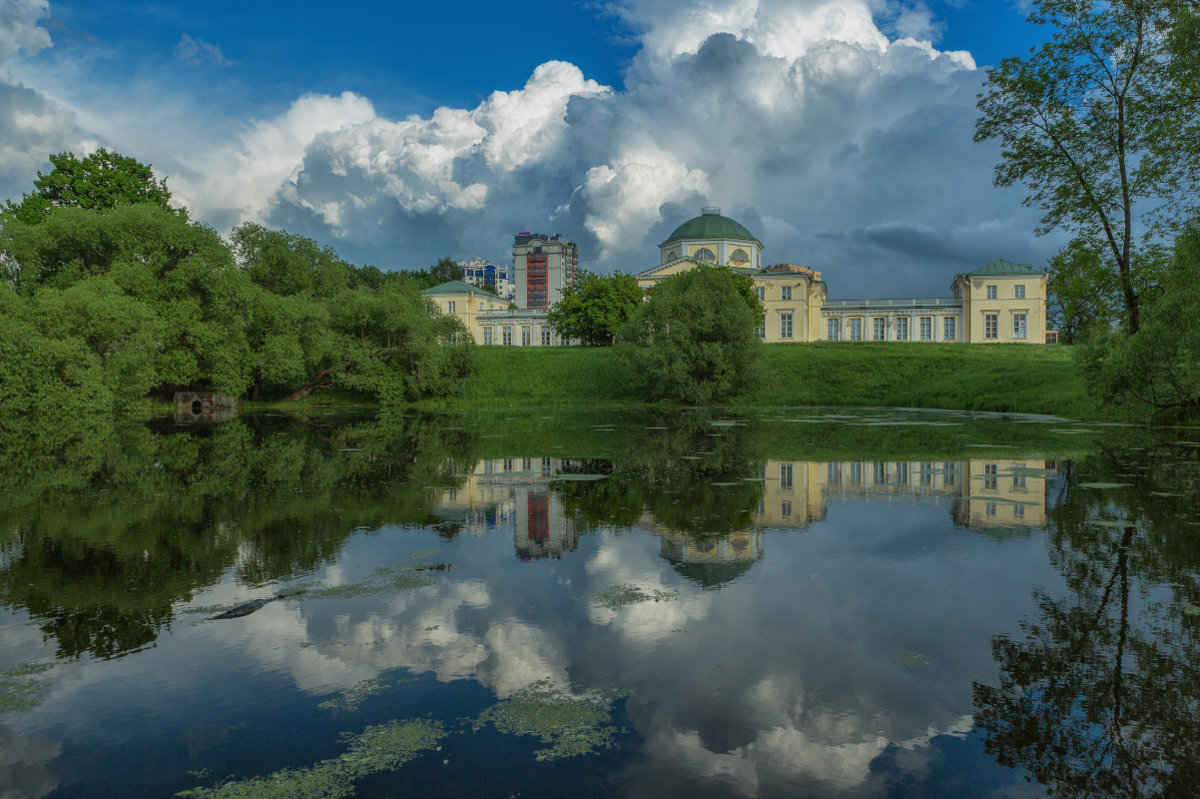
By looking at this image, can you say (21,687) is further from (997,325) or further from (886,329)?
(997,325)

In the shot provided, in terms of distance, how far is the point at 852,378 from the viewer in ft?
150

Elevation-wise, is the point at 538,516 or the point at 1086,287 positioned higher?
the point at 1086,287

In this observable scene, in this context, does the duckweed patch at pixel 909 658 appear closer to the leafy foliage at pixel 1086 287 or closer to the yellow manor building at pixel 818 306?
the leafy foliage at pixel 1086 287

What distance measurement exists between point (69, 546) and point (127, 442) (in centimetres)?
1238

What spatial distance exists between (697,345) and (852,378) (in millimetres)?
12059

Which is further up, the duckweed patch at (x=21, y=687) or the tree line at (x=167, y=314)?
the tree line at (x=167, y=314)

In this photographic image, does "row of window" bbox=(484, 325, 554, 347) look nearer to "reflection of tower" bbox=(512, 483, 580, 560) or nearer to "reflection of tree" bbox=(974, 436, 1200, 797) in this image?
"reflection of tower" bbox=(512, 483, 580, 560)

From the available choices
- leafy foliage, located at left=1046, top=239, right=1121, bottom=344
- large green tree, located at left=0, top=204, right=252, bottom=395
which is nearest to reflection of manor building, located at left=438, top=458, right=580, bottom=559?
leafy foliage, located at left=1046, top=239, right=1121, bottom=344

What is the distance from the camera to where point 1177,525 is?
7.72 m

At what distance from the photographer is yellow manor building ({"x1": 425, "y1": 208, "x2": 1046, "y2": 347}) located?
79500mm

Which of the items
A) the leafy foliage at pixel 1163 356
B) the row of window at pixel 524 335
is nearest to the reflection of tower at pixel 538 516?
the leafy foliage at pixel 1163 356

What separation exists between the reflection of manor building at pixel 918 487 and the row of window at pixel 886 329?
74.7 metres

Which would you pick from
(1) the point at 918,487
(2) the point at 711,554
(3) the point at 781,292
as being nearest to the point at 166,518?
(2) the point at 711,554

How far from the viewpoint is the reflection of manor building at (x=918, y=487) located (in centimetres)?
873
